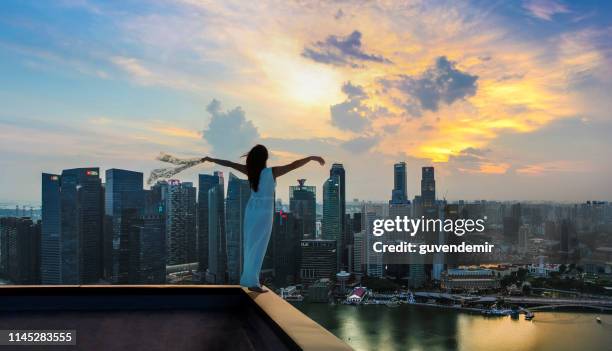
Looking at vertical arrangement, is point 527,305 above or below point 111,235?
below

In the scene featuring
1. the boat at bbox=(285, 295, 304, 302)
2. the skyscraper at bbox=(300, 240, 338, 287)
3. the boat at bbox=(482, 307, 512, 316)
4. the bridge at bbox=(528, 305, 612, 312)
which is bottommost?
the boat at bbox=(482, 307, 512, 316)

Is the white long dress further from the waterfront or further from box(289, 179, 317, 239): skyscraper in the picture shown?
box(289, 179, 317, 239): skyscraper

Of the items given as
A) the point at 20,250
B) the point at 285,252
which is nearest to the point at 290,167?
the point at 20,250

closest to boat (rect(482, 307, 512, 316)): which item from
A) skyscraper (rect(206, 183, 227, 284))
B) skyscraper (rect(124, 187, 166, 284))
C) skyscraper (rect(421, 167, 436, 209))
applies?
skyscraper (rect(421, 167, 436, 209))

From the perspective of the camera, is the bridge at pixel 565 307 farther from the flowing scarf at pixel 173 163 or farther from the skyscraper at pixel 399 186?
the flowing scarf at pixel 173 163

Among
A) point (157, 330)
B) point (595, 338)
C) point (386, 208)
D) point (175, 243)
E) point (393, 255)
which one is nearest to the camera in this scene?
point (157, 330)

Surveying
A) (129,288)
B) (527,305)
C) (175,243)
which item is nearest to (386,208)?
(527,305)

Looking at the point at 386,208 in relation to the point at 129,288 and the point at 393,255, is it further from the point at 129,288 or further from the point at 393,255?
the point at 129,288
